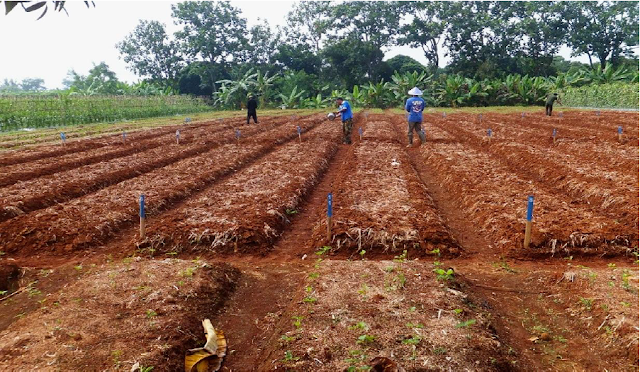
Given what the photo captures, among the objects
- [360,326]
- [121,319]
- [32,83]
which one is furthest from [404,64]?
[32,83]

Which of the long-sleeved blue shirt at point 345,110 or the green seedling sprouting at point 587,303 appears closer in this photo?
the green seedling sprouting at point 587,303

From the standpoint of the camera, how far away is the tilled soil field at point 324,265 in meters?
4.10

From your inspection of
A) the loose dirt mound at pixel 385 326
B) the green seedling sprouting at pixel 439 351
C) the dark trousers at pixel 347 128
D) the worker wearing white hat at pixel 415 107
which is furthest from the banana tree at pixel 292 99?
the green seedling sprouting at pixel 439 351

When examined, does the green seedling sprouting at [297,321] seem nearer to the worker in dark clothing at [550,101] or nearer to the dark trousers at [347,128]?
the dark trousers at [347,128]

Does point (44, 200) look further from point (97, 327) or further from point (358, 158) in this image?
point (358, 158)

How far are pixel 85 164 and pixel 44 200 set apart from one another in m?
4.43

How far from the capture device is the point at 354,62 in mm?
54969

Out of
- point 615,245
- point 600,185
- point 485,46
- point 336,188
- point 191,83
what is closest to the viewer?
point 615,245

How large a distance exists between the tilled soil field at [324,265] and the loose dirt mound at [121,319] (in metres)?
0.02

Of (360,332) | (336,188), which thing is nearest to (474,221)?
(336,188)

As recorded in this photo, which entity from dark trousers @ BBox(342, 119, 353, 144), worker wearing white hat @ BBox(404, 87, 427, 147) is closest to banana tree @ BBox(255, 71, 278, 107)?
dark trousers @ BBox(342, 119, 353, 144)

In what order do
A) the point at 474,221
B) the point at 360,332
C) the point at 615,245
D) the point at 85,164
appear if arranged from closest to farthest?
1. the point at 360,332
2. the point at 615,245
3. the point at 474,221
4. the point at 85,164

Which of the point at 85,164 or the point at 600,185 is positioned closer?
the point at 600,185

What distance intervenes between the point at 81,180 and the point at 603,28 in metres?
59.3
